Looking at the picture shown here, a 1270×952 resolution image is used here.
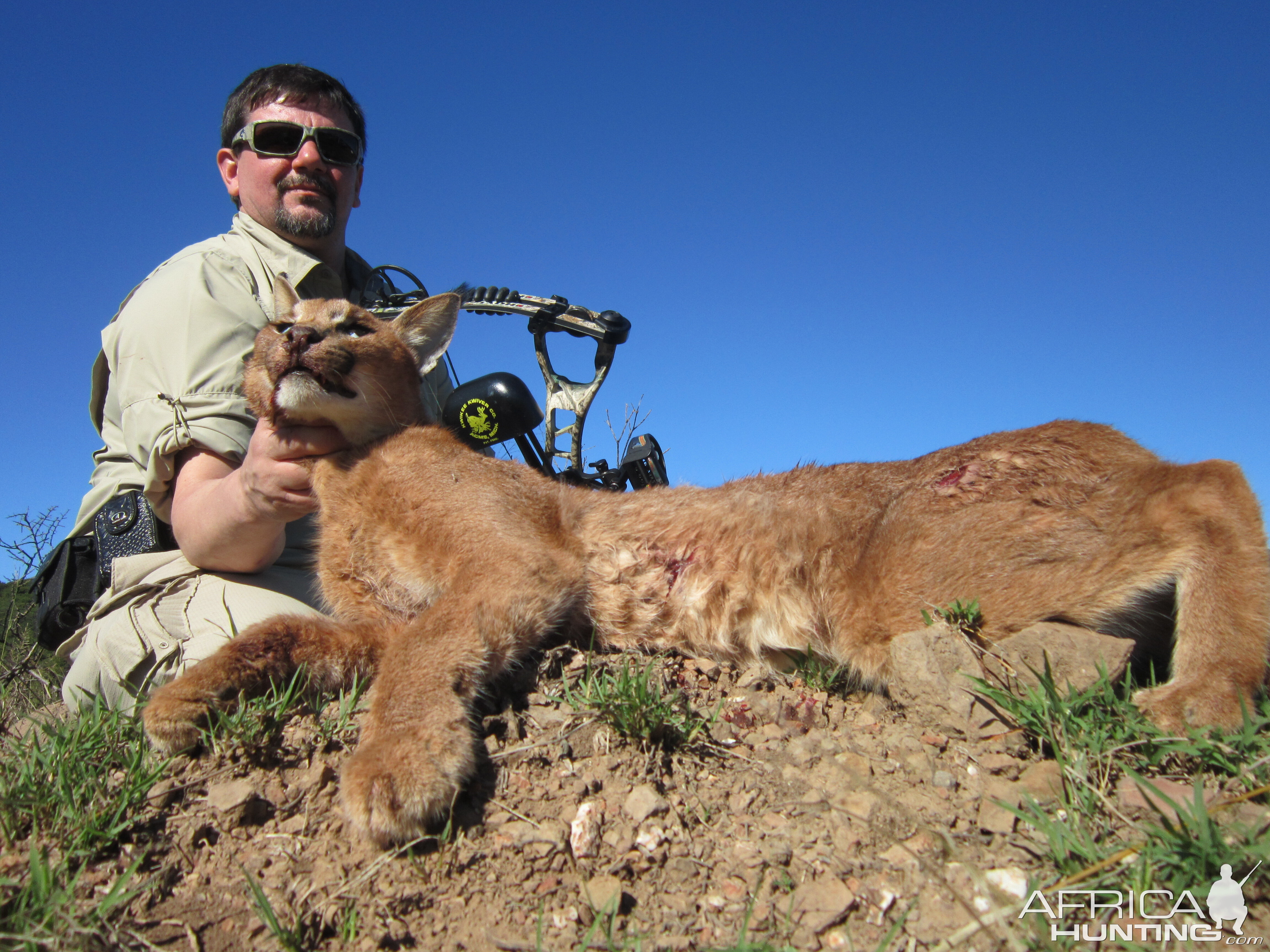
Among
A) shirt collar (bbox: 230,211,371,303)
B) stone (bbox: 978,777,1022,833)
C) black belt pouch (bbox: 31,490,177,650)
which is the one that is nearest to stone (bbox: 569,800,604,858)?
stone (bbox: 978,777,1022,833)

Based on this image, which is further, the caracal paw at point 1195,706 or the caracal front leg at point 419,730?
the caracal paw at point 1195,706

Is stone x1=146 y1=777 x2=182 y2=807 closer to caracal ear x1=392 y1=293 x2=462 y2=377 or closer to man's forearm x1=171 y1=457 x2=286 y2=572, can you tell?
man's forearm x1=171 y1=457 x2=286 y2=572

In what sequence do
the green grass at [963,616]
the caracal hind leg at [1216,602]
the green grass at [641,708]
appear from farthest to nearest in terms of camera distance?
the green grass at [963,616] < the caracal hind leg at [1216,602] < the green grass at [641,708]

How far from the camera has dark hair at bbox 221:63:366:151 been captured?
17.1ft

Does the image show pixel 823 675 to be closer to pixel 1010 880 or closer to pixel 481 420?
pixel 1010 880

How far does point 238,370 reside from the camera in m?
4.16

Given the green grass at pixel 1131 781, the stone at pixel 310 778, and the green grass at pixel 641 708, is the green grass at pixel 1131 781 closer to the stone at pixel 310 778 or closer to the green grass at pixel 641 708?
the green grass at pixel 641 708

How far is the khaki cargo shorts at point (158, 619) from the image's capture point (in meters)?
3.78

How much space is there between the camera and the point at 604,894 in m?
2.03

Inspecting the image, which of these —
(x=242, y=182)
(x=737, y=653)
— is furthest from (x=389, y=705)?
(x=242, y=182)

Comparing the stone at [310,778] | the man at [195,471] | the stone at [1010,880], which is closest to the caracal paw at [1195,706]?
the stone at [1010,880]

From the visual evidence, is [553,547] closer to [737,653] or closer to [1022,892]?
[737,653]

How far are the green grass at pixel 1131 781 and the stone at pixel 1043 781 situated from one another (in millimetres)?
31

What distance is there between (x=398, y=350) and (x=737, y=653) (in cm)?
237
